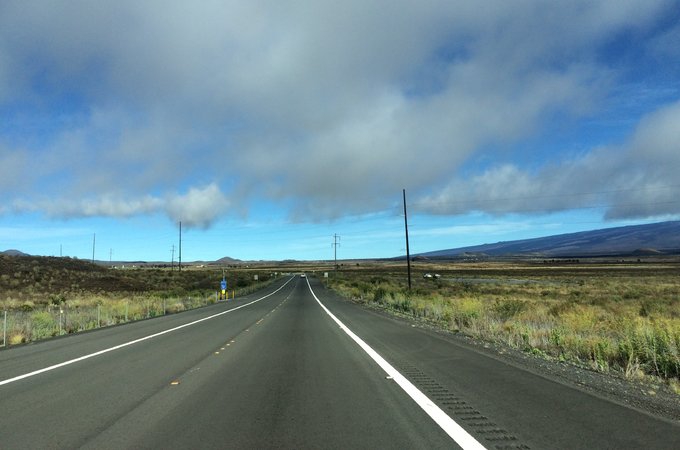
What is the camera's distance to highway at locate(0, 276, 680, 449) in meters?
5.24

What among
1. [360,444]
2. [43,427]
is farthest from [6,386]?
[360,444]

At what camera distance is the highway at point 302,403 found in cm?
524

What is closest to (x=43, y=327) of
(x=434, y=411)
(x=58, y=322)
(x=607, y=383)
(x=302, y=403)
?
(x=58, y=322)

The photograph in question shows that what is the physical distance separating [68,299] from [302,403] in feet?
136

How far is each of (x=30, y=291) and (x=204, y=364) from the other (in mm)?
44607

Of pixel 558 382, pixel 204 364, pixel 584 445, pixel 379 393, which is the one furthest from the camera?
pixel 204 364

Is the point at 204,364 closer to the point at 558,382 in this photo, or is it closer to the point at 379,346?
the point at 379,346

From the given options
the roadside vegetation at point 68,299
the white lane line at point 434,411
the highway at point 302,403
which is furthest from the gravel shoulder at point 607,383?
the roadside vegetation at point 68,299

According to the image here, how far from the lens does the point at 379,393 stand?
7.50 meters

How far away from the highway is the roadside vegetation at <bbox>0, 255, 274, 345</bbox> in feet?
31.3

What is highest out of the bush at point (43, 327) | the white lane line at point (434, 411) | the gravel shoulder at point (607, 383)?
the bush at point (43, 327)

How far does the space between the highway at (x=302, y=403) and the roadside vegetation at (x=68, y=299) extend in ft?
31.3

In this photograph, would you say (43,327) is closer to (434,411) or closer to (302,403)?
(302,403)

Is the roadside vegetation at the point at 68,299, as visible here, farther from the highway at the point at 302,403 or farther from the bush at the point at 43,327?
the highway at the point at 302,403
